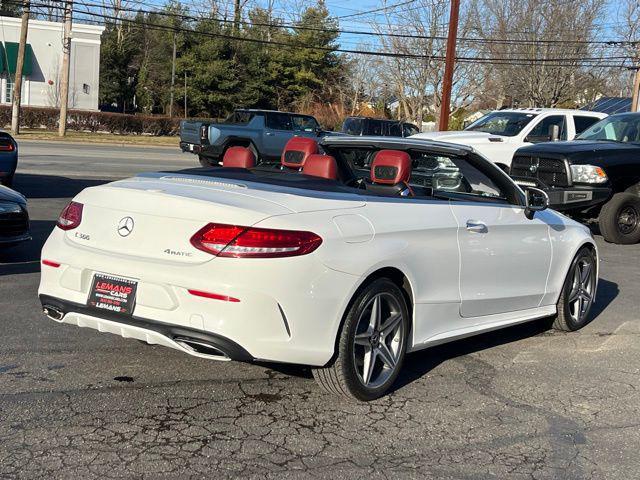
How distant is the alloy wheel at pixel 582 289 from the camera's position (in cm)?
683

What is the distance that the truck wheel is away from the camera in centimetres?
1217

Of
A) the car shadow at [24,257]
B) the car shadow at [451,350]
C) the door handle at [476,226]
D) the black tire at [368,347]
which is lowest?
the car shadow at [451,350]

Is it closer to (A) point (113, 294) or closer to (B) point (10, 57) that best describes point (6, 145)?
(A) point (113, 294)

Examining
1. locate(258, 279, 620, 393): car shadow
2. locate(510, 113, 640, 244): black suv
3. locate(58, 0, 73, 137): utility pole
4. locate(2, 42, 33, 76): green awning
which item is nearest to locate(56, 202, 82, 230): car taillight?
locate(258, 279, 620, 393): car shadow

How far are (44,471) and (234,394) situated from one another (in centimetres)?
138

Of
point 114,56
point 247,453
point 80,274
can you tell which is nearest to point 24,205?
point 80,274

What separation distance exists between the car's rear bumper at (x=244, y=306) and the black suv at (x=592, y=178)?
26.1 feet

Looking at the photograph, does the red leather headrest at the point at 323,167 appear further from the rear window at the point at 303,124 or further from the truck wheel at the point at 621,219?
the rear window at the point at 303,124

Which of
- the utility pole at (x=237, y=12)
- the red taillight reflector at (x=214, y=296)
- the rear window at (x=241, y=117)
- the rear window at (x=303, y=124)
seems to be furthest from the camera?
the utility pole at (x=237, y=12)

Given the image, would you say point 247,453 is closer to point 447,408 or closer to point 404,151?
point 447,408

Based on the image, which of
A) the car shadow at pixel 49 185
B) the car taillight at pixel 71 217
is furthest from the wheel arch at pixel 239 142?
the car taillight at pixel 71 217

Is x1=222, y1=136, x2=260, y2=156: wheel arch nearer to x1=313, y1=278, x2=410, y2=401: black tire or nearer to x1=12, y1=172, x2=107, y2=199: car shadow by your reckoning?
x1=12, y1=172, x2=107, y2=199: car shadow

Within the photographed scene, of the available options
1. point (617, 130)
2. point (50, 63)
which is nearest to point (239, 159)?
point (617, 130)

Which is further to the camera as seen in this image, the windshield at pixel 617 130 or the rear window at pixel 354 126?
the rear window at pixel 354 126
